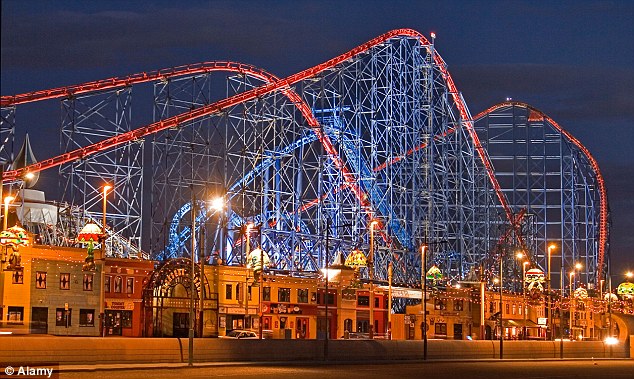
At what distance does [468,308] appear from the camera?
222 feet

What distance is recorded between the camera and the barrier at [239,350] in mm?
24750

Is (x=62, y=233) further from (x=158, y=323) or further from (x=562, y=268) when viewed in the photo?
(x=562, y=268)

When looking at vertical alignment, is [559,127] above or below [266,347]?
above

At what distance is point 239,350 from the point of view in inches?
1242

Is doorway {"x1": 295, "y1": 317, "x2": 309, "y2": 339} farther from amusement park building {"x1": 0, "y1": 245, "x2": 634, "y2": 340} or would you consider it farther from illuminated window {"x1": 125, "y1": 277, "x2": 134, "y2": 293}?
illuminated window {"x1": 125, "y1": 277, "x2": 134, "y2": 293}

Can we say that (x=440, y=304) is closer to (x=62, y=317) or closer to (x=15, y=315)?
(x=62, y=317)

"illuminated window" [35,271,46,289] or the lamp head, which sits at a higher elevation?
the lamp head

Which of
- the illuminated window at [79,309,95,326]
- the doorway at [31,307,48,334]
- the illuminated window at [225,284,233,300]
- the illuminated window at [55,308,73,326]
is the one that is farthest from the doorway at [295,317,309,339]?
the doorway at [31,307,48,334]

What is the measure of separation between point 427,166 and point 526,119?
12688 millimetres

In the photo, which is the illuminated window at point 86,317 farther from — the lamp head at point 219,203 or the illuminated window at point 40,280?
the lamp head at point 219,203

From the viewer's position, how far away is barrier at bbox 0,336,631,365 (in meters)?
24.8

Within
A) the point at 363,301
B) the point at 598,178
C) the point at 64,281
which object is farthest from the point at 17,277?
the point at 598,178

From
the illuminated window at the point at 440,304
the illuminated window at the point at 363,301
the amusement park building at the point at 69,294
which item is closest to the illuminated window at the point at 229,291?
the amusement park building at the point at 69,294

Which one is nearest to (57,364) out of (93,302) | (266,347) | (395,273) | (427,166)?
(266,347)
